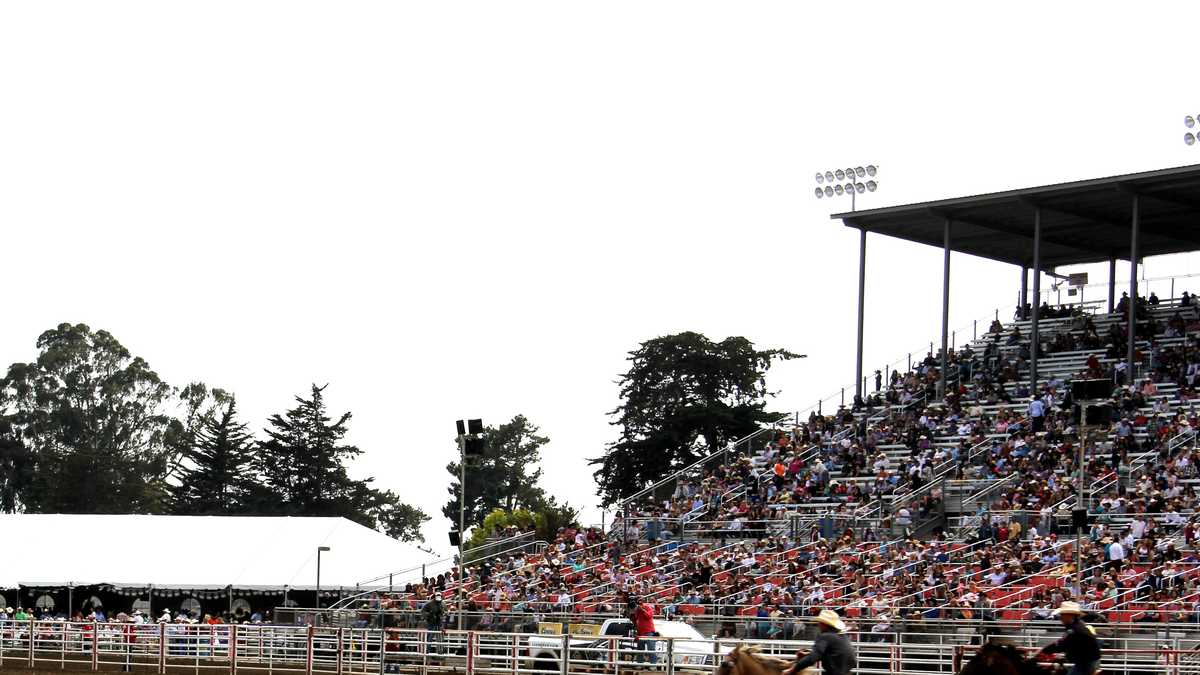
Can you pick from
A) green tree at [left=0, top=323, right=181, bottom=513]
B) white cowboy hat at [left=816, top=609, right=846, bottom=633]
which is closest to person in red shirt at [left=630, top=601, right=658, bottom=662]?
white cowboy hat at [left=816, top=609, right=846, bottom=633]

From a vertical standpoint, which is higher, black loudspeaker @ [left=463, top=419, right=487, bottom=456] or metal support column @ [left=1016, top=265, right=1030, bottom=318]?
metal support column @ [left=1016, top=265, right=1030, bottom=318]

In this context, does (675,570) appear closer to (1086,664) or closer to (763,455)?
(763,455)

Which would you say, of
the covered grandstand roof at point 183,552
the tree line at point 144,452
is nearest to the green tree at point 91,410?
the tree line at point 144,452

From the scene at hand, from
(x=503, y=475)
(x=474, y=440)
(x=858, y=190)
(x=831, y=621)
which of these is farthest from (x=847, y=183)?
(x=503, y=475)

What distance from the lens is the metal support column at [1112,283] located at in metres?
56.5

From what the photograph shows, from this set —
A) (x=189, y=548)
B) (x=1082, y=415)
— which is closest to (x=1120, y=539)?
(x=1082, y=415)

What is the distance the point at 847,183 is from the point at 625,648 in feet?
89.3

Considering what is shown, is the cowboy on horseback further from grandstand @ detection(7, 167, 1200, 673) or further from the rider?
grandstand @ detection(7, 167, 1200, 673)

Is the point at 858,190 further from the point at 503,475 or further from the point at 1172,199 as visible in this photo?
the point at 503,475

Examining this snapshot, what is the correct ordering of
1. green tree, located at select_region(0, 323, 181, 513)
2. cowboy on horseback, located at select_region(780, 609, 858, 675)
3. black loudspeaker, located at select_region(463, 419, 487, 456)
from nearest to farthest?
cowboy on horseback, located at select_region(780, 609, 858, 675) → black loudspeaker, located at select_region(463, 419, 487, 456) → green tree, located at select_region(0, 323, 181, 513)

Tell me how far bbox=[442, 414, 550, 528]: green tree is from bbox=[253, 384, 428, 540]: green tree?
15.8 m

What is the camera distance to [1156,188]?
4831 centimetres

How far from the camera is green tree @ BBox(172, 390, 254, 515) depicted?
322ft

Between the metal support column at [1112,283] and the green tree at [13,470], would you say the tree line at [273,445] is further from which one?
the metal support column at [1112,283]
